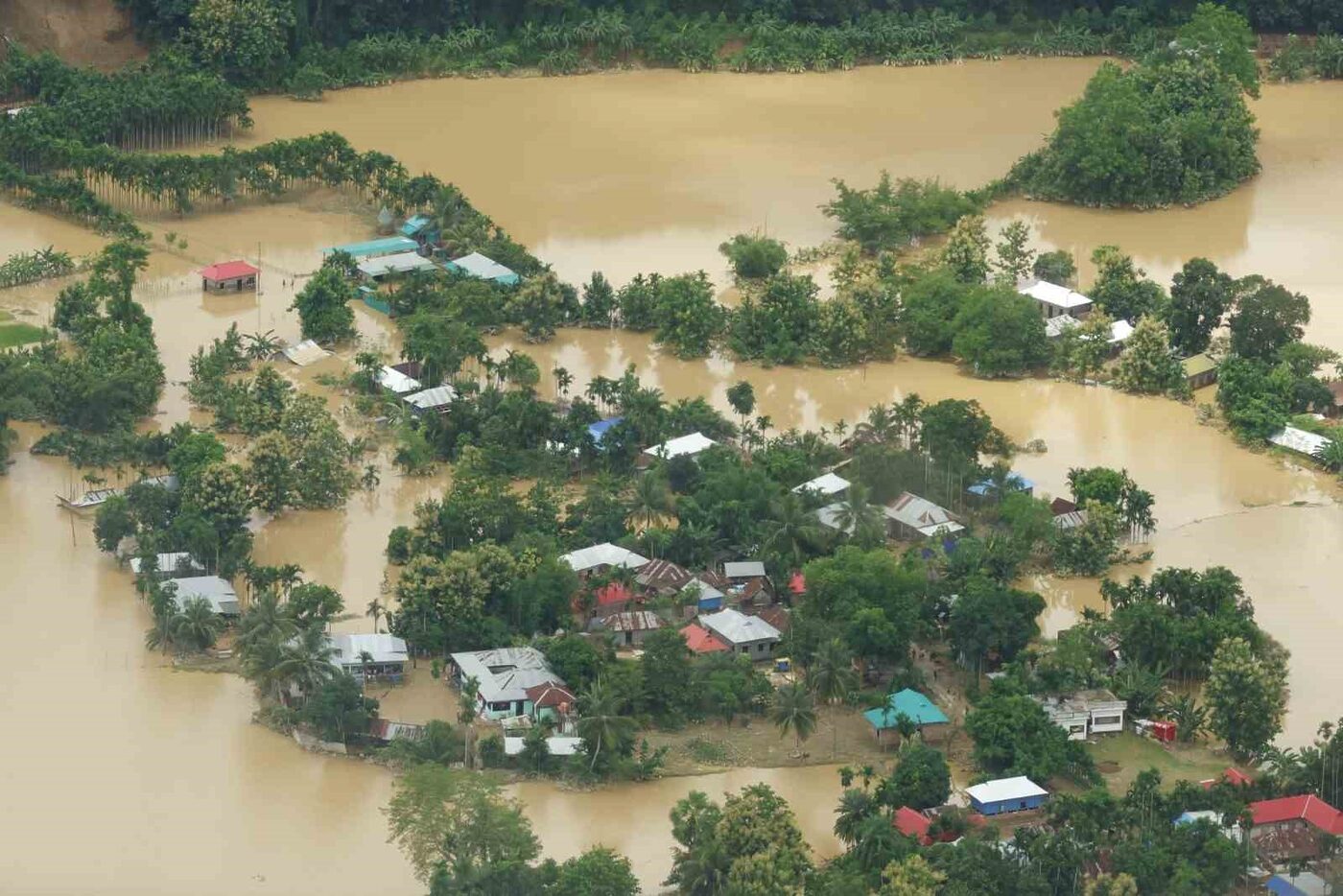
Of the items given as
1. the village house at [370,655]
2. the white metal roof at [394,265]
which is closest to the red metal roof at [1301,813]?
the village house at [370,655]

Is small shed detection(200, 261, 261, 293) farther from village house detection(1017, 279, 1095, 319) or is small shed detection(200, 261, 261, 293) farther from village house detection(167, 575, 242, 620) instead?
village house detection(1017, 279, 1095, 319)

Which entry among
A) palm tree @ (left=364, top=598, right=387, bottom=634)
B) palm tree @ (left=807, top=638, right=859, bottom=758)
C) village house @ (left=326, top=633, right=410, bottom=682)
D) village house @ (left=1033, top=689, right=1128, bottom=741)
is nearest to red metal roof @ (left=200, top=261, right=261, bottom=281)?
palm tree @ (left=364, top=598, right=387, bottom=634)

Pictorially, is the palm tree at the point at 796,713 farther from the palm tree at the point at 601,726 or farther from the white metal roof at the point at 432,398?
the white metal roof at the point at 432,398

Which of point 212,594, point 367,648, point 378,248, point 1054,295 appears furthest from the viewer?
point 378,248

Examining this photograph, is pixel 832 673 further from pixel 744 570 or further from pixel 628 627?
pixel 744 570

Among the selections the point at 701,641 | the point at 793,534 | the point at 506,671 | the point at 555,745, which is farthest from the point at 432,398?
the point at 555,745
